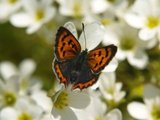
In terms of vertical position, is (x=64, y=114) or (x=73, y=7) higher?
(x=73, y=7)

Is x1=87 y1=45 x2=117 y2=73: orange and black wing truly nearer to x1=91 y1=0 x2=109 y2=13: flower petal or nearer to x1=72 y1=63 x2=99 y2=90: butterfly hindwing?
x1=72 y1=63 x2=99 y2=90: butterfly hindwing

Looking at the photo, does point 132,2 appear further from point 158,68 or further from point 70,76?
point 70,76

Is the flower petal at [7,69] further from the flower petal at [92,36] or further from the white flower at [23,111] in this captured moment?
the flower petal at [92,36]

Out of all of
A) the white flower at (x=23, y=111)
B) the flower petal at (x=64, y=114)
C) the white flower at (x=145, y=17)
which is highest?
the white flower at (x=145, y=17)

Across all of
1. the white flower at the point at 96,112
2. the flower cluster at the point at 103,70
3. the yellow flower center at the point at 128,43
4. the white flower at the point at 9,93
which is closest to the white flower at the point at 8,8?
the flower cluster at the point at 103,70

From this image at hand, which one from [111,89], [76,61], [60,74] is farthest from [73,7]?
[60,74]

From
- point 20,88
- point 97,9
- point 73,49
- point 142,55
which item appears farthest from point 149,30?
point 20,88

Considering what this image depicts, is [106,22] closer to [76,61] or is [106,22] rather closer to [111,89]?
[111,89]
